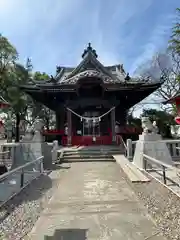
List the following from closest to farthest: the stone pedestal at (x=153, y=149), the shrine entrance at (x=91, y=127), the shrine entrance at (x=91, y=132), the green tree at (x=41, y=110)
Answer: the stone pedestal at (x=153, y=149) < the shrine entrance at (x=91, y=132) < the shrine entrance at (x=91, y=127) < the green tree at (x=41, y=110)

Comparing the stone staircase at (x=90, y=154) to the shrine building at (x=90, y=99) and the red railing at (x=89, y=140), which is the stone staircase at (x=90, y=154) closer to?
the red railing at (x=89, y=140)

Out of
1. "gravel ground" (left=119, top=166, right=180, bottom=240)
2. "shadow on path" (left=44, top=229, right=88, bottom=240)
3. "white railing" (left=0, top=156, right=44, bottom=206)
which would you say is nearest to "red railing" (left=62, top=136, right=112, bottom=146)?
"white railing" (left=0, top=156, right=44, bottom=206)

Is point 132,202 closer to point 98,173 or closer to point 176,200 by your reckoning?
point 176,200

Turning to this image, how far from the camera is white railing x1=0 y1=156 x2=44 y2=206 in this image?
4832 mm

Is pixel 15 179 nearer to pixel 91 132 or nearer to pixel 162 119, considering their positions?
pixel 91 132

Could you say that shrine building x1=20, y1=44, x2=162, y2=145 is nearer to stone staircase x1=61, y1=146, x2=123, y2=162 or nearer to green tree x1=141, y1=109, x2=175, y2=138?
stone staircase x1=61, y1=146, x2=123, y2=162

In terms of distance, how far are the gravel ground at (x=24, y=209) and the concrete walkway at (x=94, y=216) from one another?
0.61 feet

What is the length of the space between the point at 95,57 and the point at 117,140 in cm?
909

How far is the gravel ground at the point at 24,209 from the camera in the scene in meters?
3.16

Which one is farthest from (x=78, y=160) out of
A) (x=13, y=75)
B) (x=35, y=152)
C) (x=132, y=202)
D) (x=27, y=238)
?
(x=13, y=75)

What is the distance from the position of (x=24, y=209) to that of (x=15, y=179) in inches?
104

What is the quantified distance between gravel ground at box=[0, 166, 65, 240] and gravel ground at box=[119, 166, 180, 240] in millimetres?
2293

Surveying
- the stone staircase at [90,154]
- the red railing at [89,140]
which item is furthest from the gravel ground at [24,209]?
the red railing at [89,140]

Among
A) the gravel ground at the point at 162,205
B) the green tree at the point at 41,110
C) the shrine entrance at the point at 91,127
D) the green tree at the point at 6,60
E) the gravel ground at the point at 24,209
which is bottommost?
the gravel ground at the point at 24,209
